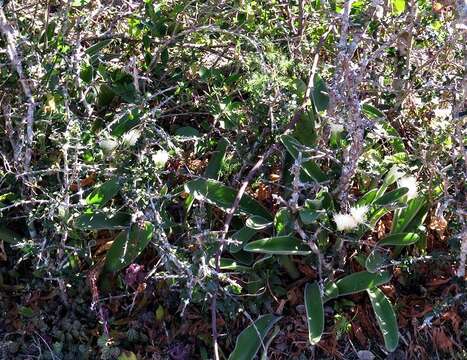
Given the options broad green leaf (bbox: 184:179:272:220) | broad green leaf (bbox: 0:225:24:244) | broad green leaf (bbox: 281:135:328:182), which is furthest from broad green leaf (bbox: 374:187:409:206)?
broad green leaf (bbox: 0:225:24:244)

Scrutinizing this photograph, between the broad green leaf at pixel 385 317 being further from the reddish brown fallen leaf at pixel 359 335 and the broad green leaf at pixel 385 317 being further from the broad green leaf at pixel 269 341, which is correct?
the broad green leaf at pixel 269 341

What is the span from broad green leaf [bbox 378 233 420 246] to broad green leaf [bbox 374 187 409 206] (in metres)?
0.14

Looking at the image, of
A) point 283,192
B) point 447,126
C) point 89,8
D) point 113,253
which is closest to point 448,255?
point 447,126

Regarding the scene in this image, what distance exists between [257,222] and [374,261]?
462mm

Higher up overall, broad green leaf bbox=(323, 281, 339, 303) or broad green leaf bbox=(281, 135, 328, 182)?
broad green leaf bbox=(281, 135, 328, 182)

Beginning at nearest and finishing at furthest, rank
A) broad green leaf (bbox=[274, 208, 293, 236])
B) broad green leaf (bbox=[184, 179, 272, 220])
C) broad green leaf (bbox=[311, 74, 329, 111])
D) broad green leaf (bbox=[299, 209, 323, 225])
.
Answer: broad green leaf (bbox=[299, 209, 323, 225])
broad green leaf (bbox=[274, 208, 293, 236])
broad green leaf (bbox=[184, 179, 272, 220])
broad green leaf (bbox=[311, 74, 329, 111])

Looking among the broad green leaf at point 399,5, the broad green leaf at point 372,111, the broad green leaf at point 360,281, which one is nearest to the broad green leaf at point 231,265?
the broad green leaf at point 360,281

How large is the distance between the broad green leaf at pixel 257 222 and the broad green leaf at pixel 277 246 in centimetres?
6

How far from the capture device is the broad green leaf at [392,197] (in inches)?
104

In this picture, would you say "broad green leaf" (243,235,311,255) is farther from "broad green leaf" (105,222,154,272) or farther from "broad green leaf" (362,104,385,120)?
"broad green leaf" (362,104,385,120)

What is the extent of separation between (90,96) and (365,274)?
1.34m

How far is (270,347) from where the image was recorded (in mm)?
2686

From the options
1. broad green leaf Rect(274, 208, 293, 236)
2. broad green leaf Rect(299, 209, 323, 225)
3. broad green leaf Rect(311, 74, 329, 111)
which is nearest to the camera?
broad green leaf Rect(299, 209, 323, 225)

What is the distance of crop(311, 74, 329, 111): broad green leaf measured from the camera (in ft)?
9.37
